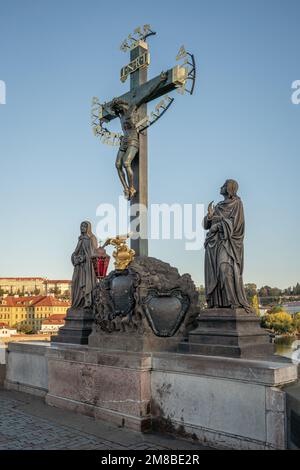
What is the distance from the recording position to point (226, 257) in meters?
6.97

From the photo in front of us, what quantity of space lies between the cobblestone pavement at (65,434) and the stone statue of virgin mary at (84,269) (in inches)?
93.1

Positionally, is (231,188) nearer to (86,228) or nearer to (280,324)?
(86,228)

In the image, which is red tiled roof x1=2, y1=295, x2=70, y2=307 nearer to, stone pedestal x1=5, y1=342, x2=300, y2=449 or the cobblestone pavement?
stone pedestal x1=5, y1=342, x2=300, y2=449

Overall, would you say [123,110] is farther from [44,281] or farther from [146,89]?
[44,281]

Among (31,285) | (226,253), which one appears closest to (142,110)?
(226,253)

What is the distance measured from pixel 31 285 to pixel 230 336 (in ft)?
572

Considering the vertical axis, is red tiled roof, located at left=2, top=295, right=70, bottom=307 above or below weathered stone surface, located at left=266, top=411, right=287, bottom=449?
below

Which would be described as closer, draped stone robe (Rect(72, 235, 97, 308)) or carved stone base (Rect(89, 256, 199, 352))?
carved stone base (Rect(89, 256, 199, 352))

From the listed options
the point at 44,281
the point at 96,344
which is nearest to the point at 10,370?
the point at 96,344

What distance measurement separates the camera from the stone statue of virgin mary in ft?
32.6

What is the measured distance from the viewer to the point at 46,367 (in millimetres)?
9680

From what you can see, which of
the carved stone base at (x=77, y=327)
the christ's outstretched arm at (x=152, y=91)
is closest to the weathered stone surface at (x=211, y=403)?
the carved stone base at (x=77, y=327)

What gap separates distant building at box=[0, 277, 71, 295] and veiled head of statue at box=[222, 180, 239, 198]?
154 m

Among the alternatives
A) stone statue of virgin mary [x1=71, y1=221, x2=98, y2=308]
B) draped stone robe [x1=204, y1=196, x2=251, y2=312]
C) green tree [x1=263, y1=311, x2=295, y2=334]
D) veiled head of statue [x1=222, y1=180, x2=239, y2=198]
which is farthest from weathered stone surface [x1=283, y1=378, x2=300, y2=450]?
green tree [x1=263, y1=311, x2=295, y2=334]
